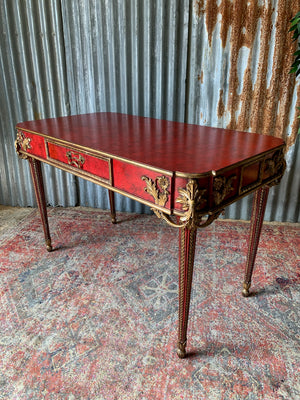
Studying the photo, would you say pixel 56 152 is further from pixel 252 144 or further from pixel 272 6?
pixel 272 6

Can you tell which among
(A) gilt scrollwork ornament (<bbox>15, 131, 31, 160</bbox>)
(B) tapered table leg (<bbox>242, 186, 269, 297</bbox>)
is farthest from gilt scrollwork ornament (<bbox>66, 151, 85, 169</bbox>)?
(B) tapered table leg (<bbox>242, 186, 269, 297</bbox>)

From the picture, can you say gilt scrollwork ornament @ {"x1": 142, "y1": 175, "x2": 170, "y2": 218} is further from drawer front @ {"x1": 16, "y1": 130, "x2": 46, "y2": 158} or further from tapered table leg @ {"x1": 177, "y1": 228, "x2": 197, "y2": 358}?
drawer front @ {"x1": 16, "y1": 130, "x2": 46, "y2": 158}

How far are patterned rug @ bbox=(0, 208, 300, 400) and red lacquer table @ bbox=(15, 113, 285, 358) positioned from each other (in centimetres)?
17

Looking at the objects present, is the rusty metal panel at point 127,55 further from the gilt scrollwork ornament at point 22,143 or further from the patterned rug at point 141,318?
the patterned rug at point 141,318

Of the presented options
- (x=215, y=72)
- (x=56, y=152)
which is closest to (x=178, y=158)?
(x=56, y=152)

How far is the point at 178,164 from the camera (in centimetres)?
135

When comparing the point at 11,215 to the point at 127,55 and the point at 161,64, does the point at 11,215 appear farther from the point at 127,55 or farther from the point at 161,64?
the point at 161,64

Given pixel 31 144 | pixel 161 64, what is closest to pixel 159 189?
pixel 31 144

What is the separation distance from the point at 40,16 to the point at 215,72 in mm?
1590

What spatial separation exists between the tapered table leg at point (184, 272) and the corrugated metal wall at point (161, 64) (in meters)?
1.70

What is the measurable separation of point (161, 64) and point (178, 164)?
5.60 feet

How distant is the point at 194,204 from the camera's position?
1250 mm

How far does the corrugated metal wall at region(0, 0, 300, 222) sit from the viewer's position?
2.55 m

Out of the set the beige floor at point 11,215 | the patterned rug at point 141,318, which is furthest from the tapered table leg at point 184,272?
the beige floor at point 11,215
